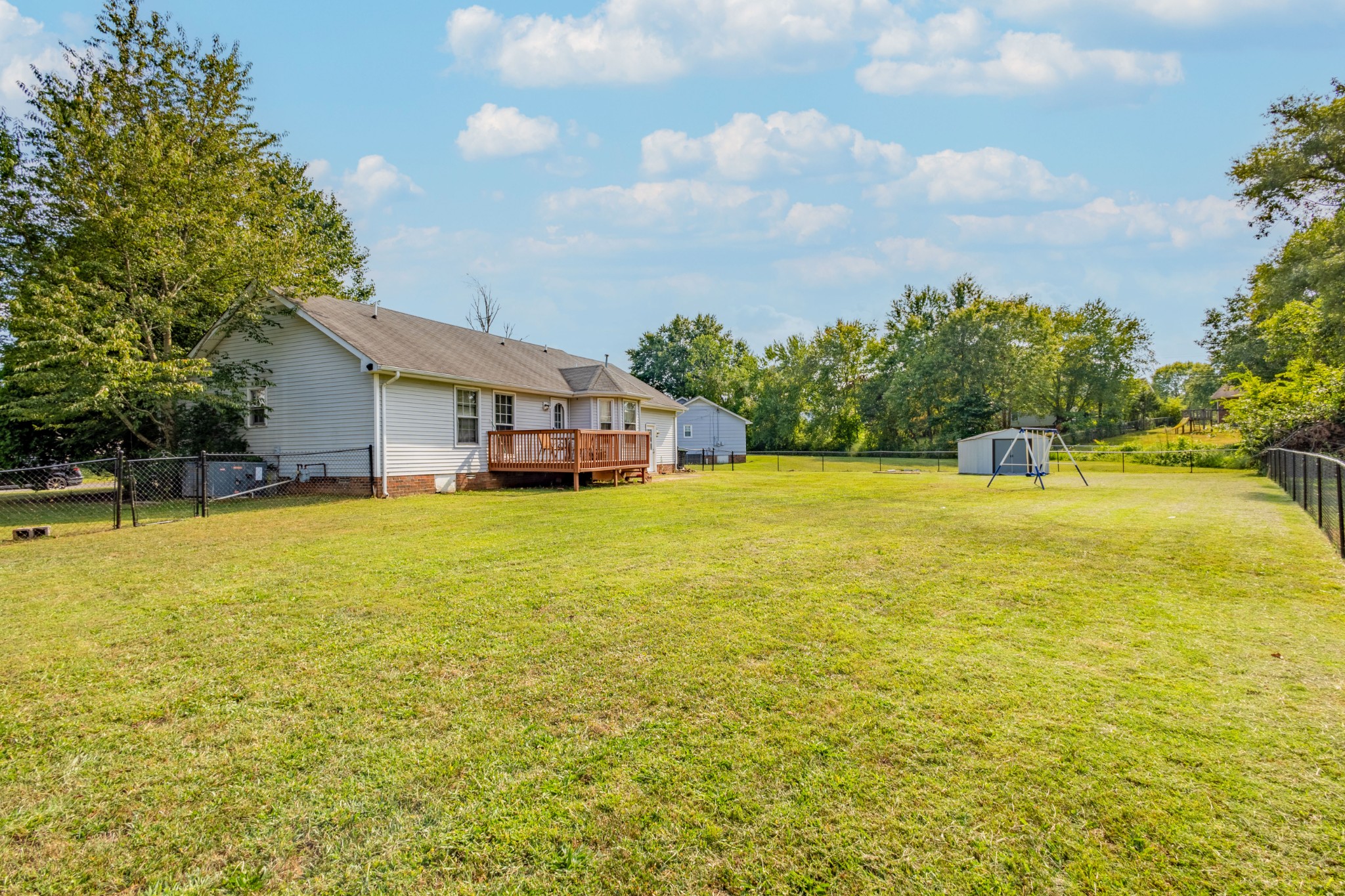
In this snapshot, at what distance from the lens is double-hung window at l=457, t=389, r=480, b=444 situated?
15.5m

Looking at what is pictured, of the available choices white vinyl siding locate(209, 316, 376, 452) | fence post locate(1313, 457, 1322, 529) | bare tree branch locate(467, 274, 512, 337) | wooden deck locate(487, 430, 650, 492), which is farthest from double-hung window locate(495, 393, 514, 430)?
bare tree branch locate(467, 274, 512, 337)

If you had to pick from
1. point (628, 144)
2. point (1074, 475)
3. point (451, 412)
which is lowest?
point (1074, 475)

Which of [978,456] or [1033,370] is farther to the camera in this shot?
[1033,370]

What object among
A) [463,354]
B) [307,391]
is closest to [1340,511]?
[463,354]

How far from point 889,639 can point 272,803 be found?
11.1 feet

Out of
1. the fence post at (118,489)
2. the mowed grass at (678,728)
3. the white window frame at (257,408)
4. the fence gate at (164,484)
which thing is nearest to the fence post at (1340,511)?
the mowed grass at (678,728)

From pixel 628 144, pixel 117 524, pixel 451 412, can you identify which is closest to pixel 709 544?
pixel 117 524

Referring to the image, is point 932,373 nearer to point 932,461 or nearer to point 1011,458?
point 932,461

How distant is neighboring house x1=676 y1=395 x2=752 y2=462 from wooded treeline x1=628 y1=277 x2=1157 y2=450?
26.6 ft

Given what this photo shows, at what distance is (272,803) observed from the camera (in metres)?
2.27

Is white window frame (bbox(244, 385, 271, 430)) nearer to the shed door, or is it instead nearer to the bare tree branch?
the shed door

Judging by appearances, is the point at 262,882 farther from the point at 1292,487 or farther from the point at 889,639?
the point at 1292,487

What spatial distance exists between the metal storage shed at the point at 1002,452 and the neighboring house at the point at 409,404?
13.7 meters

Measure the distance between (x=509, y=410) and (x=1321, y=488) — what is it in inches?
649
